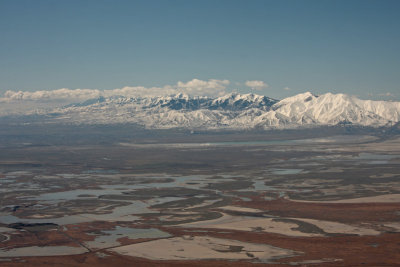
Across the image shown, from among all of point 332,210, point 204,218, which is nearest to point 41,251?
point 204,218

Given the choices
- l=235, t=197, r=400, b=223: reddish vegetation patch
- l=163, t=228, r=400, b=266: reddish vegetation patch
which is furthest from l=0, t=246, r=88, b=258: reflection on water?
l=235, t=197, r=400, b=223: reddish vegetation patch

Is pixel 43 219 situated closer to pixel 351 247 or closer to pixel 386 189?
pixel 351 247

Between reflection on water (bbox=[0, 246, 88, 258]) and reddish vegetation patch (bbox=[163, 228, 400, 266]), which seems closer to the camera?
reddish vegetation patch (bbox=[163, 228, 400, 266])

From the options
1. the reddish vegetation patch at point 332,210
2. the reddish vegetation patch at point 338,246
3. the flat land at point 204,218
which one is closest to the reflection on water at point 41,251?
the flat land at point 204,218

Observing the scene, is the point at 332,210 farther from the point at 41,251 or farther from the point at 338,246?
the point at 41,251

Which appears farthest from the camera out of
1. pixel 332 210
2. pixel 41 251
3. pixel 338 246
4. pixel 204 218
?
pixel 332 210

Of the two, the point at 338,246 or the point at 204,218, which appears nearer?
the point at 338,246

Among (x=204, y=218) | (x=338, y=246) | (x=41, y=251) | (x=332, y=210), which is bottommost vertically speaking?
(x=41, y=251)

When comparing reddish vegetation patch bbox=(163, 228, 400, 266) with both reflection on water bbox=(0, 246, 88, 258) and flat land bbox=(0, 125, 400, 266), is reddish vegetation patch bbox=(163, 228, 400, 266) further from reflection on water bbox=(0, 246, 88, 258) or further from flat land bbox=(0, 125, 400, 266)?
reflection on water bbox=(0, 246, 88, 258)
